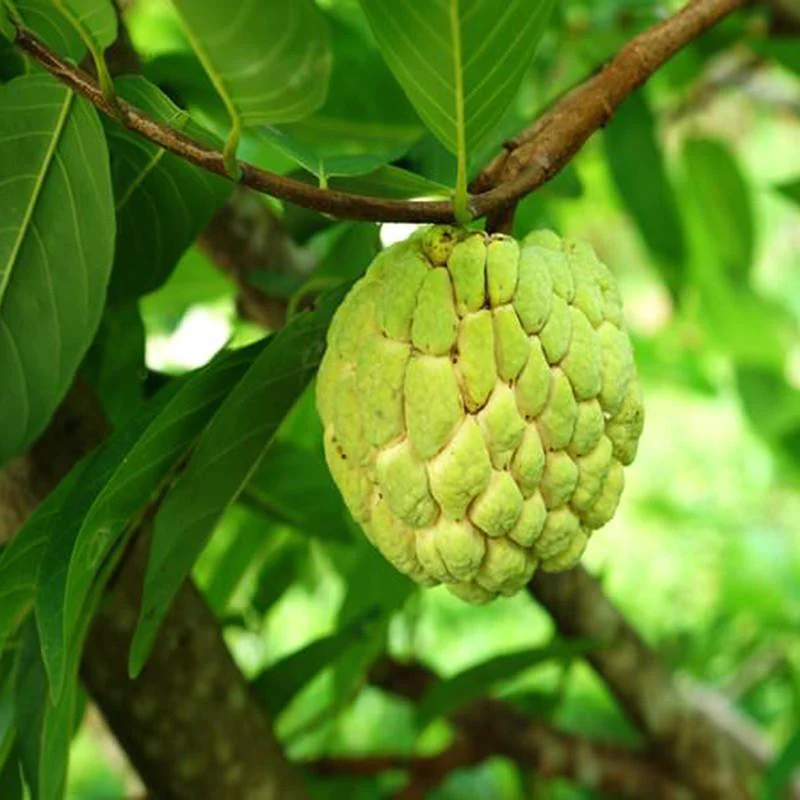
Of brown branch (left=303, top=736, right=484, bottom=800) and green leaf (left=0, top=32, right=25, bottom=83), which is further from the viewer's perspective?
brown branch (left=303, top=736, right=484, bottom=800)

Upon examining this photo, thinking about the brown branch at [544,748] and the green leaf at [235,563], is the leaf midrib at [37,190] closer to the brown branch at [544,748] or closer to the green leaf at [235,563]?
the green leaf at [235,563]

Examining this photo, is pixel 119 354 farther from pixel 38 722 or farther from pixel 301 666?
pixel 301 666

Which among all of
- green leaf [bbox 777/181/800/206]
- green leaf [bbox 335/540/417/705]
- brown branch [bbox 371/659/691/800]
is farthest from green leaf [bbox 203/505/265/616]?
green leaf [bbox 777/181/800/206]

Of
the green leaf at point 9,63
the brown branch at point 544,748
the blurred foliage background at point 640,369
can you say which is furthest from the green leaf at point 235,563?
the green leaf at point 9,63

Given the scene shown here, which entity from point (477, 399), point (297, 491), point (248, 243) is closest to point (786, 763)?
point (297, 491)

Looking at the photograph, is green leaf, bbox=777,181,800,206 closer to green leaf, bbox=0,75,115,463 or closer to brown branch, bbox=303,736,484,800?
brown branch, bbox=303,736,484,800

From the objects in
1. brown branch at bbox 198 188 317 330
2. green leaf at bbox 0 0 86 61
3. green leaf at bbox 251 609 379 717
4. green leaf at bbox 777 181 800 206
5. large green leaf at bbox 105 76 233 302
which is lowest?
green leaf at bbox 251 609 379 717
